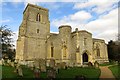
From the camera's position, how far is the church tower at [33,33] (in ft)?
111

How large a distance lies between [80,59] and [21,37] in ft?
43.7

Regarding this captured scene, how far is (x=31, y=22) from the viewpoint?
1447 inches

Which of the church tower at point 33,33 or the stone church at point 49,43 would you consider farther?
the stone church at point 49,43

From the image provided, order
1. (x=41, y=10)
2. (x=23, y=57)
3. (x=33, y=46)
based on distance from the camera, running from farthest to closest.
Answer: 1. (x=41, y=10)
2. (x=33, y=46)
3. (x=23, y=57)

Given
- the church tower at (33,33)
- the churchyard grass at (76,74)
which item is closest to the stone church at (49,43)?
the church tower at (33,33)

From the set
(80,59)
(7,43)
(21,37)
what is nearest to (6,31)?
(7,43)

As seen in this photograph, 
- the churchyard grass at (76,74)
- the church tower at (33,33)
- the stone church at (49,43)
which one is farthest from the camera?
the stone church at (49,43)

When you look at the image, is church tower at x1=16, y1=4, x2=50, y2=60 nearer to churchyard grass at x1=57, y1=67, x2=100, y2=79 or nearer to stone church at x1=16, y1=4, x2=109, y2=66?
stone church at x1=16, y1=4, x2=109, y2=66

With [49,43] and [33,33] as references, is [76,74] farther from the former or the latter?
[33,33]

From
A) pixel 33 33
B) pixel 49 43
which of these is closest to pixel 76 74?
pixel 49 43

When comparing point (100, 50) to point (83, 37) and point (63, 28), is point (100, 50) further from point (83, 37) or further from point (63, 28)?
point (63, 28)

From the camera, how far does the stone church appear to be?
3425 centimetres

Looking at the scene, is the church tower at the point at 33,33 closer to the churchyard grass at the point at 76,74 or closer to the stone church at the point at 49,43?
the stone church at the point at 49,43

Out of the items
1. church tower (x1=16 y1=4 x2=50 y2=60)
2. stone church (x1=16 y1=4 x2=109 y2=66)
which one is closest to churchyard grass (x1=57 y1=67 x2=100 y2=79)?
stone church (x1=16 y1=4 x2=109 y2=66)
